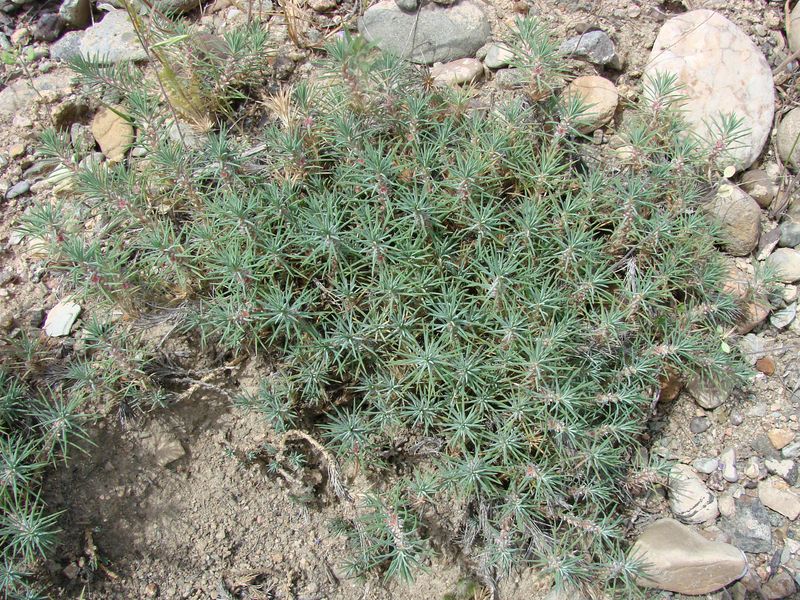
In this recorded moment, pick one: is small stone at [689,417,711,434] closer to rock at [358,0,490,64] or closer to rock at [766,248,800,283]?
rock at [766,248,800,283]

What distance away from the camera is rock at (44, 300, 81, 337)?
3182mm

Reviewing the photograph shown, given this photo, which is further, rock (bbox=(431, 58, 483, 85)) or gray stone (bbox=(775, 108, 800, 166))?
gray stone (bbox=(775, 108, 800, 166))

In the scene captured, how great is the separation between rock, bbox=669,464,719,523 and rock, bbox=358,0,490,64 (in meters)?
2.57

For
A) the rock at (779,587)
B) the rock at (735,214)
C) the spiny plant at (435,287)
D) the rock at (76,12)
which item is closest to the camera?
the spiny plant at (435,287)

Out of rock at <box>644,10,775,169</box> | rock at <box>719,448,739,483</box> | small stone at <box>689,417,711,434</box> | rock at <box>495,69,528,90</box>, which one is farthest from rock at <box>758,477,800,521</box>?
rock at <box>495,69,528,90</box>

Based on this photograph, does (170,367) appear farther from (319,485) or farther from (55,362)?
(319,485)

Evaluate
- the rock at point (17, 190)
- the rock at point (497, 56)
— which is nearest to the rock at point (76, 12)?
the rock at point (17, 190)

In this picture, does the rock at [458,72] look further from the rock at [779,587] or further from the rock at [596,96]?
the rock at [779,587]

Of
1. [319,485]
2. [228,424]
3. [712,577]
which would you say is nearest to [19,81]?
[228,424]

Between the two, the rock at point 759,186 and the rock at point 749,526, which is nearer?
the rock at point 749,526

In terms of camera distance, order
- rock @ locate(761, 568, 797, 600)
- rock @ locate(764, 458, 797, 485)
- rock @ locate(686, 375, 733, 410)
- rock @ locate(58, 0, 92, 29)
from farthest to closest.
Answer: rock @ locate(58, 0, 92, 29) → rock @ locate(686, 375, 733, 410) → rock @ locate(764, 458, 797, 485) → rock @ locate(761, 568, 797, 600)

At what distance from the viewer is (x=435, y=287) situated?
3.10 m

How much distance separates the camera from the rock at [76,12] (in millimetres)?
3846

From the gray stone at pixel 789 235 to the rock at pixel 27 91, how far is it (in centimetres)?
415
